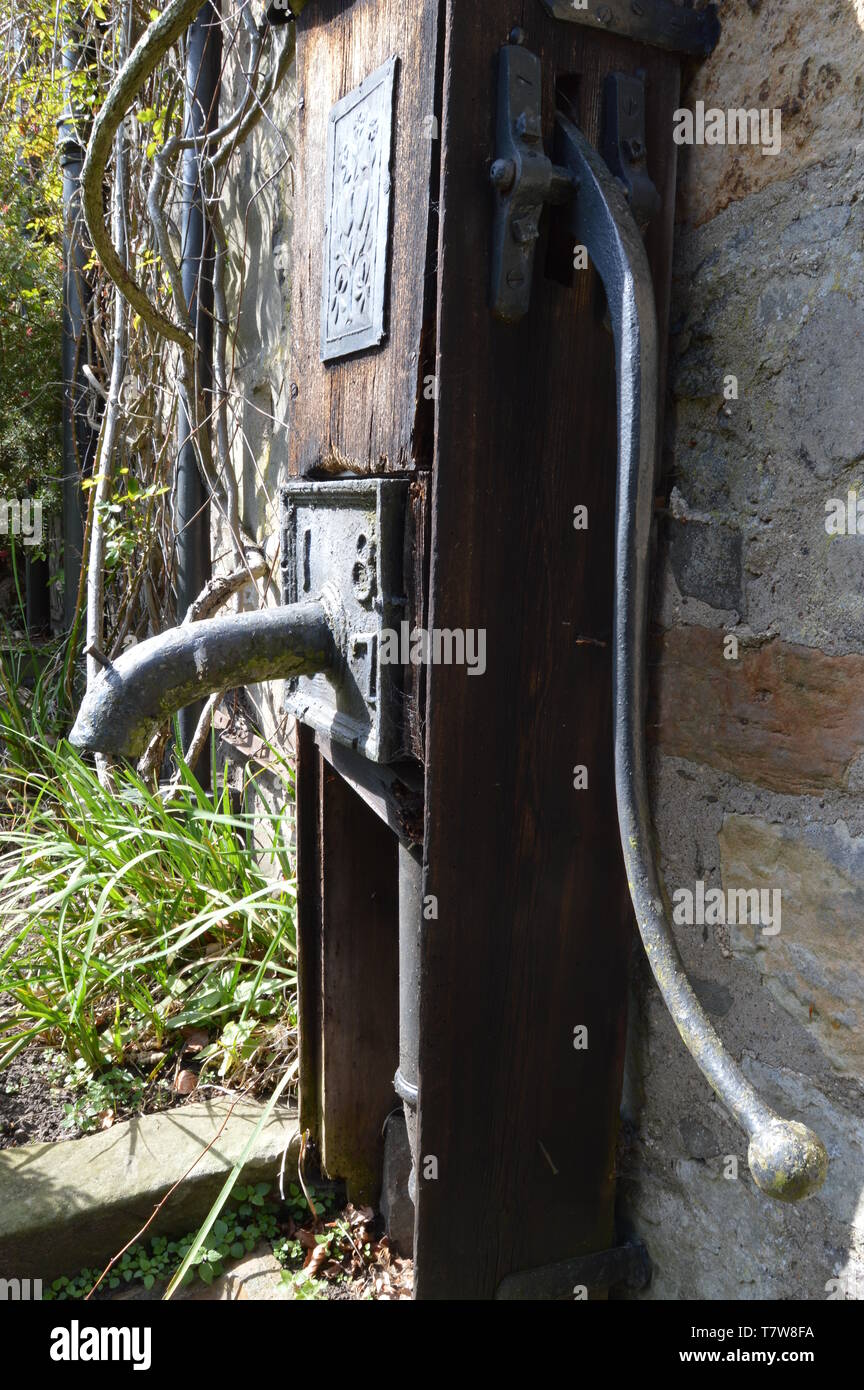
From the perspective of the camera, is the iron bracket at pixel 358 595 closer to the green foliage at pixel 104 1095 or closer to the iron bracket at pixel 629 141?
the iron bracket at pixel 629 141

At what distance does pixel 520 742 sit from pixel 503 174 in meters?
0.54

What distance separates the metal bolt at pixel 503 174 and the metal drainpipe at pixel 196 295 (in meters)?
2.08

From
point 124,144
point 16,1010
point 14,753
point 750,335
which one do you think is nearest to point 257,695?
point 16,1010

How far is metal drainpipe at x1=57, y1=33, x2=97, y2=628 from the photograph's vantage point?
3.42 metres

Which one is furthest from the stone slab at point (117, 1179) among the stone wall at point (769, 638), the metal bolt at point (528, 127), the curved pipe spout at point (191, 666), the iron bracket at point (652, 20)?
the iron bracket at point (652, 20)

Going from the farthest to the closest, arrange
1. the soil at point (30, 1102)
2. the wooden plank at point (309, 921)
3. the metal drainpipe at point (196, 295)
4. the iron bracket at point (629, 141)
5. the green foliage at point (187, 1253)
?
the metal drainpipe at point (196, 295), the soil at point (30, 1102), the green foliage at point (187, 1253), the wooden plank at point (309, 921), the iron bracket at point (629, 141)

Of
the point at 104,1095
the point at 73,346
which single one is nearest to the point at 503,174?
the point at 104,1095

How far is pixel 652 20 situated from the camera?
97 cm

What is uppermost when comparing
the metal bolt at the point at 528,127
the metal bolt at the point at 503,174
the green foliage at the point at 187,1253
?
A: the metal bolt at the point at 528,127

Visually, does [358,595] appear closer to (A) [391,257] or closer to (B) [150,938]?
(A) [391,257]

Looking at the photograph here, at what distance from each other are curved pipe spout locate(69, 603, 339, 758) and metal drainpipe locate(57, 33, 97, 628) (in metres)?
2.84

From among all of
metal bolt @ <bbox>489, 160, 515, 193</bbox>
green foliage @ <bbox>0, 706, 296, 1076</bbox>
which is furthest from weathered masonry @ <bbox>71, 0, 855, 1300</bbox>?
green foliage @ <bbox>0, 706, 296, 1076</bbox>

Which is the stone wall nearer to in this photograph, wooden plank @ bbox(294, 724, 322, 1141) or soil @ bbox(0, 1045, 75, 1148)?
wooden plank @ bbox(294, 724, 322, 1141)

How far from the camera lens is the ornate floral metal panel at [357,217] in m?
1.02
